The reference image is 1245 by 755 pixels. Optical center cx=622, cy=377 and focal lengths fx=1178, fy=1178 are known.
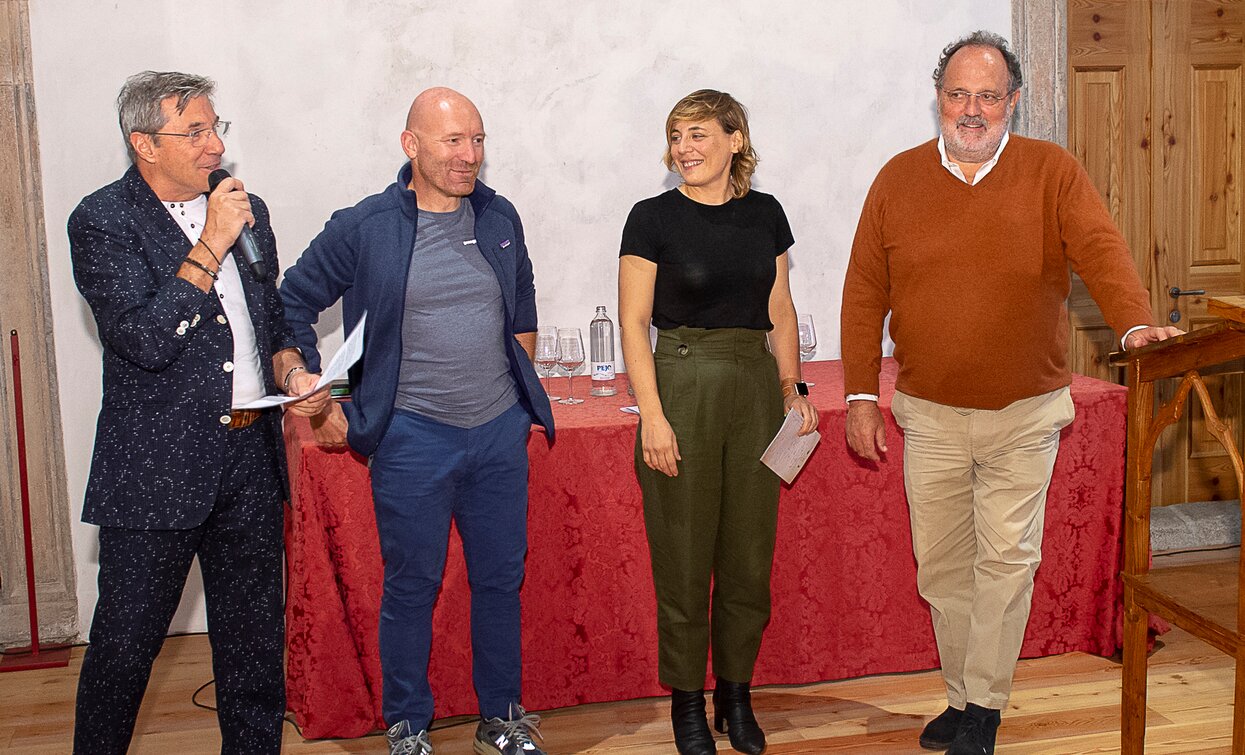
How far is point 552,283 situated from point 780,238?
1309 millimetres

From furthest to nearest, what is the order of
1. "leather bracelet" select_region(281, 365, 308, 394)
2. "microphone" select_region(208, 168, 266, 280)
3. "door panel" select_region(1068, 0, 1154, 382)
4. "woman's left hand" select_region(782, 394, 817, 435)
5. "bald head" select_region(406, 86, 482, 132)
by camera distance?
1. "door panel" select_region(1068, 0, 1154, 382)
2. "woman's left hand" select_region(782, 394, 817, 435)
3. "bald head" select_region(406, 86, 482, 132)
4. "leather bracelet" select_region(281, 365, 308, 394)
5. "microphone" select_region(208, 168, 266, 280)

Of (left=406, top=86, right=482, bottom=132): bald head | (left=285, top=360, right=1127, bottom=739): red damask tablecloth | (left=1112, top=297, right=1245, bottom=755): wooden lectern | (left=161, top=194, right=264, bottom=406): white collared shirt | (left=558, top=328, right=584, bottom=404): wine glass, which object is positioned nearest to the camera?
(left=1112, top=297, right=1245, bottom=755): wooden lectern

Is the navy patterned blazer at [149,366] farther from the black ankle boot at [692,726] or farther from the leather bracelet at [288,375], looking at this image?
the black ankle boot at [692,726]

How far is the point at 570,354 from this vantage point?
3473 millimetres

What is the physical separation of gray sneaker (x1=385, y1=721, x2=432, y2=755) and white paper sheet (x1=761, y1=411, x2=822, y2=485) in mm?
1056

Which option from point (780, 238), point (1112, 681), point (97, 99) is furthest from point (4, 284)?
point (1112, 681)

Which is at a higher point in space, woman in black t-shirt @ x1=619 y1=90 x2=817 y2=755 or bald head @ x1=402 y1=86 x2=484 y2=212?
bald head @ x1=402 y1=86 x2=484 y2=212

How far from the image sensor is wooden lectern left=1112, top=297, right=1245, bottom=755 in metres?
2.07

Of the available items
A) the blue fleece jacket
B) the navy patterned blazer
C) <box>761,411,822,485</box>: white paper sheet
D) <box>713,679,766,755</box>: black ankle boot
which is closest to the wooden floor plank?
<box>713,679,766,755</box>: black ankle boot

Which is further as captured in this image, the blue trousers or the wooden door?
the wooden door

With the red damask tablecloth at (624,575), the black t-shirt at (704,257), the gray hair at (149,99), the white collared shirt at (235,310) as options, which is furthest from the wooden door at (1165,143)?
the gray hair at (149,99)

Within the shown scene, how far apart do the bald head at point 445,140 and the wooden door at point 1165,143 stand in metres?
2.69

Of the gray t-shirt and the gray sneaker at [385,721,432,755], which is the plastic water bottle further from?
the gray sneaker at [385,721,432,755]

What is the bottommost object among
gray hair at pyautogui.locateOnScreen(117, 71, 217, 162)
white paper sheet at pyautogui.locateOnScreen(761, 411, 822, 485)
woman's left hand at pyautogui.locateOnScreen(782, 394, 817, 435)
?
white paper sheet at pyautogui.locateOnScreen(761, 411, 822, 485)
